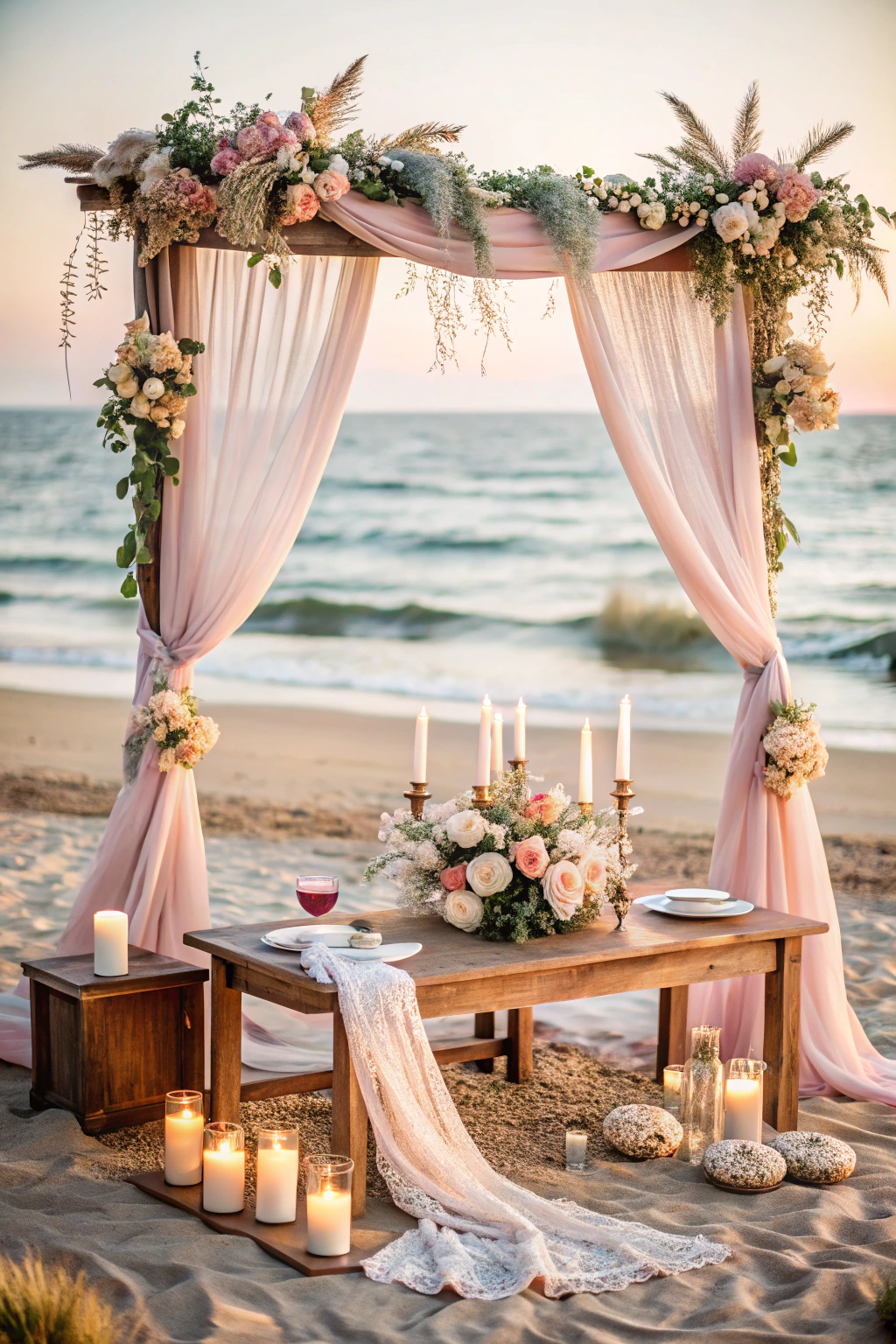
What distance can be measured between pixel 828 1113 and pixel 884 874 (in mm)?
3883

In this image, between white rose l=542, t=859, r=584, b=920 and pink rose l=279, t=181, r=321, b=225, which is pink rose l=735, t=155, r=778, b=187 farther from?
white rose l=542, t=859, r=584, b=920

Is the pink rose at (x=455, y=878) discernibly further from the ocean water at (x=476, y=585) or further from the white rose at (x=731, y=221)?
the ocean water at (x=476, y=585)

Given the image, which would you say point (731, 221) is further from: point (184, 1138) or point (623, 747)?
point (184, 1138)

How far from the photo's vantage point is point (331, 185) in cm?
367

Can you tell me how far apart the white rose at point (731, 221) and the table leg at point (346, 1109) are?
95.0 inches

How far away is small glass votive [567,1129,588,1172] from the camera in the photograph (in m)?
3.41

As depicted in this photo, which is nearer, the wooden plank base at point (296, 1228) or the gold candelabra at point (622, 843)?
the wooden plank base at point (296, 1228)

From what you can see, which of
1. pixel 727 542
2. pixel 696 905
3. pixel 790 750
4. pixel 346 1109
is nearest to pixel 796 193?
pixel 727 542

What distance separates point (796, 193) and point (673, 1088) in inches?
101

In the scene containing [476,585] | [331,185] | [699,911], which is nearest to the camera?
[699,911]

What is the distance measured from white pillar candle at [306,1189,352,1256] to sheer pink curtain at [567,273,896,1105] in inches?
65.6

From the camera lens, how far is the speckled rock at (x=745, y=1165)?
3.23 m

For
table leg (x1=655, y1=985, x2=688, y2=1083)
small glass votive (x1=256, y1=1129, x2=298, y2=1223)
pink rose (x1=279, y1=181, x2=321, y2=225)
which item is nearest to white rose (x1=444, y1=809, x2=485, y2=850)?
small glass votive (x1=256, y1=1129, x2=298, y2=1223)

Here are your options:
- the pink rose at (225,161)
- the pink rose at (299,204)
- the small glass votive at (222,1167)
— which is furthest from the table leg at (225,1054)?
the pink rose at (225,161)
